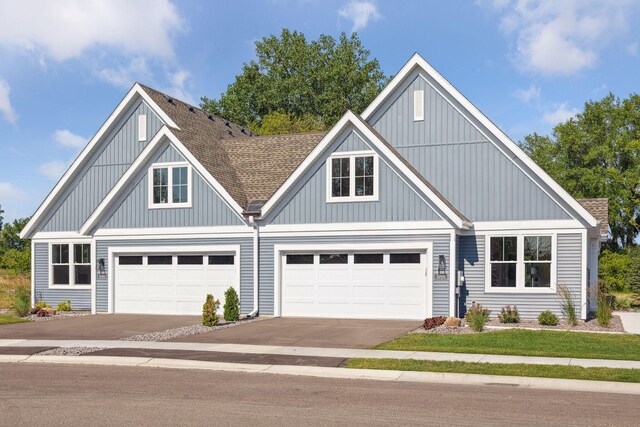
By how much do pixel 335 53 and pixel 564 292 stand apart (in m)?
41.8

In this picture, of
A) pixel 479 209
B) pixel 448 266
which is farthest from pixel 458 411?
pixel 479 209

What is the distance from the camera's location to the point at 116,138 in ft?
96.9

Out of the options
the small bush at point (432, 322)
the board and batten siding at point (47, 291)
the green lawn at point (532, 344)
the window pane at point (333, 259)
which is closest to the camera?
the green lawn at point (532, 344)

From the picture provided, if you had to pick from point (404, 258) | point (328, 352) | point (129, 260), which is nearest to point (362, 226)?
point (404, 258)

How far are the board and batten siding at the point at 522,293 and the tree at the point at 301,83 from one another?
35.5 meters

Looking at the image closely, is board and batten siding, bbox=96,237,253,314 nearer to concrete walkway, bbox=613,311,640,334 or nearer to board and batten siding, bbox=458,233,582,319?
board and batten siding, bbox=458,233,582,319

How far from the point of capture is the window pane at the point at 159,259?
86.0ft

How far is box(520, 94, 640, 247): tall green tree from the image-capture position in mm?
56344

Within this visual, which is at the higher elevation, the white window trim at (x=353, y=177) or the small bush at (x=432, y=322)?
the white window trim at (x=353, y=177)

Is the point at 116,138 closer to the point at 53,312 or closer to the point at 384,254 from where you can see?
the point at 53,312

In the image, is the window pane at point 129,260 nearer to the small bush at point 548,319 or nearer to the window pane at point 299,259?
the window pane at point 299,259

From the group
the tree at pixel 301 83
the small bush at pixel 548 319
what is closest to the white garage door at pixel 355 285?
the small bush at pixel 548 319

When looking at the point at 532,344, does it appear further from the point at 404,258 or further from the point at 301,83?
the point at 301,83

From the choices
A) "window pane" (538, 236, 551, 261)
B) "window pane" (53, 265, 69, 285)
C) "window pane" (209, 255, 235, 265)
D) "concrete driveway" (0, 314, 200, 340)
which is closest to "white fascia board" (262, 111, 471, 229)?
"window pane" (209, 255, 235, 265)
